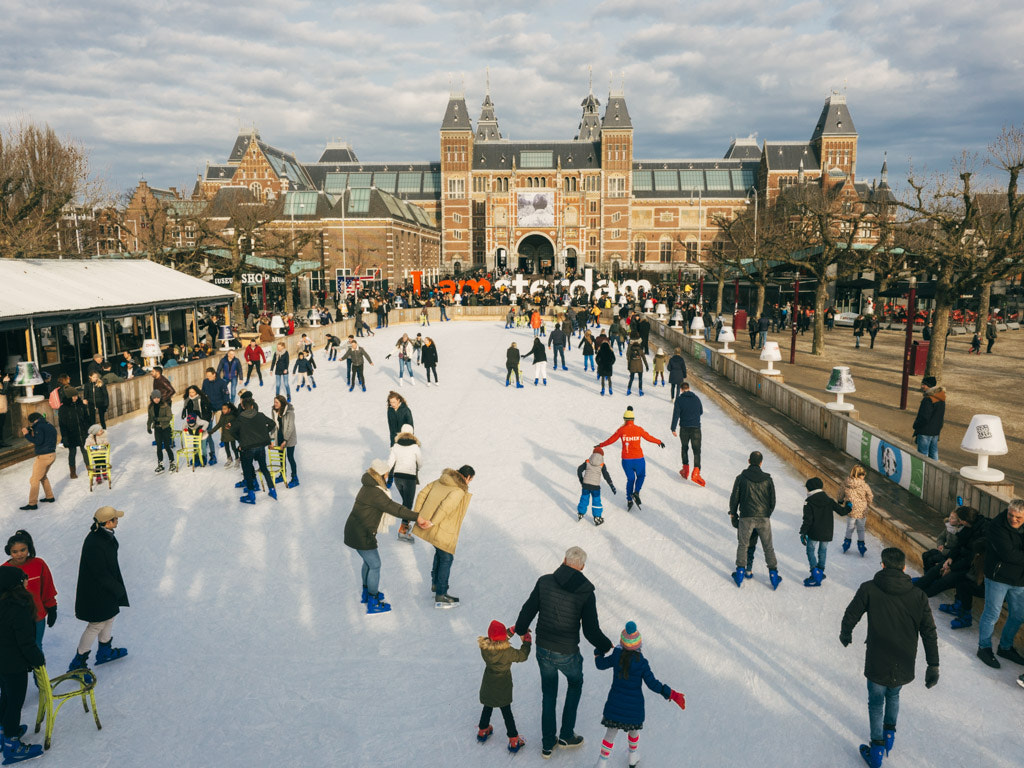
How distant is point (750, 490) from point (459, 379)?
13022 millimetres

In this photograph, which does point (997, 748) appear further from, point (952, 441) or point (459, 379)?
point (459, 379)

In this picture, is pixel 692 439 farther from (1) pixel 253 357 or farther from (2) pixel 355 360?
(1) pixel 253 357

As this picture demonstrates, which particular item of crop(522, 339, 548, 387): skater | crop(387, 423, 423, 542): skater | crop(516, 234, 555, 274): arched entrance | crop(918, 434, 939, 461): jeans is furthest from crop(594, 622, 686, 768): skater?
crop(516, 234, 555, 274): arched entrance

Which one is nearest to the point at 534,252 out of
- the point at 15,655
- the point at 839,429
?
the point at 839,429

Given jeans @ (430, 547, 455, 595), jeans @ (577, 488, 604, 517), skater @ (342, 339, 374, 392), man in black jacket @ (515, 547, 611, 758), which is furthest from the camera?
skater @ (342, 339, 374, 392)

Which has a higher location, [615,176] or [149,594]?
[615,176]

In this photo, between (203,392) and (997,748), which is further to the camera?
(203,392)

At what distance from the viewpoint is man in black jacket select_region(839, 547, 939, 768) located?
4.23m

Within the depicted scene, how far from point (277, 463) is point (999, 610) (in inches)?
354

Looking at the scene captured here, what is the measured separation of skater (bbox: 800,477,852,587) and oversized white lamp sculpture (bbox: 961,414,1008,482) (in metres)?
1.99

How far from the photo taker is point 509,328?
32.8 meters

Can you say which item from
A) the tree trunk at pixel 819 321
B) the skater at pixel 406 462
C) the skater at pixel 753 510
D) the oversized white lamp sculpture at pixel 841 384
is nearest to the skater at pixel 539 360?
the oversized white lamp sculpture at pixel 841 384

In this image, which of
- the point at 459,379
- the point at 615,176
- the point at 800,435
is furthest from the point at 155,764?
the point at 615,176

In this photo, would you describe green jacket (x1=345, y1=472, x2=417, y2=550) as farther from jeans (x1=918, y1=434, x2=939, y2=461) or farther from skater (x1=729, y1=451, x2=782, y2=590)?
jeans (x1=918, y1=434, x2=939, y2=461)
